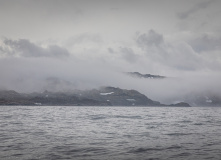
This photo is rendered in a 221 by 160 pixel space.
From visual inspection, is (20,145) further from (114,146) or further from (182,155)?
(182,155)

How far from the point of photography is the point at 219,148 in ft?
72.0

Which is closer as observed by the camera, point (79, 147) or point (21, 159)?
point (21, 159)

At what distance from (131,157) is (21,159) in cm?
878

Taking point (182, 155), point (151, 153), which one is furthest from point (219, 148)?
point (151, 153)

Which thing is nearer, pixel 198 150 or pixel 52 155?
pixel 52 155

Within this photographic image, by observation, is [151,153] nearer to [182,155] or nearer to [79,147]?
[182,155]

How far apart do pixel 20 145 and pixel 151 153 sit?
13.3m

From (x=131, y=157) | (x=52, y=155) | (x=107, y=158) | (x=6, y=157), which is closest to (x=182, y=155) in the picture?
(x=131, y=157)

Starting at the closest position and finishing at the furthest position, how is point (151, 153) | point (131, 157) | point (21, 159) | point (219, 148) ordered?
point (21, 159)
point (131, 157)
point (151, 153)
point (219, 148)

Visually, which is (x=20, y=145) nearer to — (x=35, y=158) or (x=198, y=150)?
(x=35, y=158)

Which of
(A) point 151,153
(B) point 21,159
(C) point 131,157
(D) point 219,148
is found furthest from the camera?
(D) point 219,148

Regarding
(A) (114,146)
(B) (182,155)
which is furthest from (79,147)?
(B) (182,155)

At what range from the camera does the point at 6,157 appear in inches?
687

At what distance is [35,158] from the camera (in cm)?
1739
